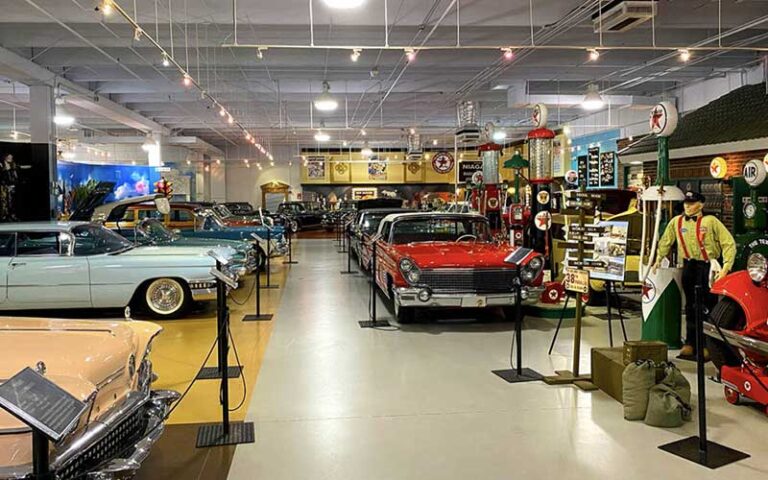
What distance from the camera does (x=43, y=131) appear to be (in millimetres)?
13867

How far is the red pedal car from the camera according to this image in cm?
439

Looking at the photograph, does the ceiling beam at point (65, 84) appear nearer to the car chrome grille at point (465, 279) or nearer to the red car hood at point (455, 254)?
the red car hood at point (455, 254)

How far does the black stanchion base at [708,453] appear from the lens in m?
3.72

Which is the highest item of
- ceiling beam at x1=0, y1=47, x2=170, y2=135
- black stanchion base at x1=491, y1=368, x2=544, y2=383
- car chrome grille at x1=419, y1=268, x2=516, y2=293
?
ceiling beam at x1=0, y1=47, x2=170, y2=135

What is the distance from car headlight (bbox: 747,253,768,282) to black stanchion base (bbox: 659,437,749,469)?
1.34m

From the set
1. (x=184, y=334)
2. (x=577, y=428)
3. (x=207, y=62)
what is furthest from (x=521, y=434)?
(x=207, y=62)

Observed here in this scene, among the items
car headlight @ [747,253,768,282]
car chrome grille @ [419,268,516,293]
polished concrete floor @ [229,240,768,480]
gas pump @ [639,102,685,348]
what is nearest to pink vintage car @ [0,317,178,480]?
polished concrete floor @ [229,240,768,480]

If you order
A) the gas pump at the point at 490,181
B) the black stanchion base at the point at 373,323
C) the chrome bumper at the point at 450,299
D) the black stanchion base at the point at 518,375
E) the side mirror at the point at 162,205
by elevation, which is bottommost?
the black stanchion base at the point at 518,375

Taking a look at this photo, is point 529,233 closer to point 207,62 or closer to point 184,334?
point 184,334

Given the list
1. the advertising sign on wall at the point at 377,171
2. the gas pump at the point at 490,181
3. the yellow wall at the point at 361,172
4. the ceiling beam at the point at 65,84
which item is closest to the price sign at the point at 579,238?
the gas pump at the point at 490,181

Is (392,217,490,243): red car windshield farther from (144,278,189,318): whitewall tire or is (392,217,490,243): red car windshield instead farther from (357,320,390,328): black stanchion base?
(144,278,189,318): whitewall tire

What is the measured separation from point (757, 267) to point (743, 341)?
61 cm

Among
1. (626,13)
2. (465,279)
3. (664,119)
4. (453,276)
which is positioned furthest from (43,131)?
(664,119)

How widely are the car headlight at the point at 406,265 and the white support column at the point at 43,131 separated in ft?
34.0
